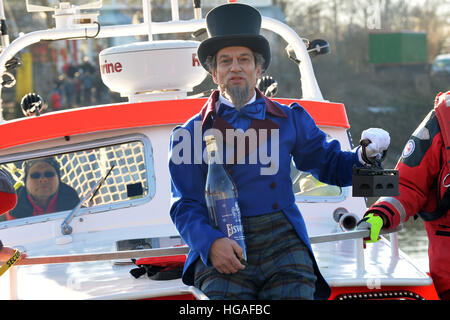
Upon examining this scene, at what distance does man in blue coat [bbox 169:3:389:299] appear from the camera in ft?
11.8

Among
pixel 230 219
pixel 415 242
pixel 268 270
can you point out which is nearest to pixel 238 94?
pixel 230 219

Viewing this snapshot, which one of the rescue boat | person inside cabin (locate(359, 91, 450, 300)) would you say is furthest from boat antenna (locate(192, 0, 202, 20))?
person inside cabin (locate(359, 91, 450, 300))

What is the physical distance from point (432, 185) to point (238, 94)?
121 cm

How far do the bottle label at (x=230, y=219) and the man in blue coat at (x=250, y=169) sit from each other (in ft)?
0.12

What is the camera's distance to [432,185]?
442cm

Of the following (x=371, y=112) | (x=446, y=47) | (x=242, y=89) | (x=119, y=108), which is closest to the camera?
(x=242, y=89)

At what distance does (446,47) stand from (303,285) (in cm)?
3362

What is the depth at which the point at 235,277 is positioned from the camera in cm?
359

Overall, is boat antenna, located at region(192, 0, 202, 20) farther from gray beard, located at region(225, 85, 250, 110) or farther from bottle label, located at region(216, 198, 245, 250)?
bottle label, located at region(216, 198, 245, 250)

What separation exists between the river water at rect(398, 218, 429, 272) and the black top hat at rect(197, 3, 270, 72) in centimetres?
758

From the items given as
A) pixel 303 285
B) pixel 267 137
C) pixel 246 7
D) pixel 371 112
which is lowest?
pixel 371 112
